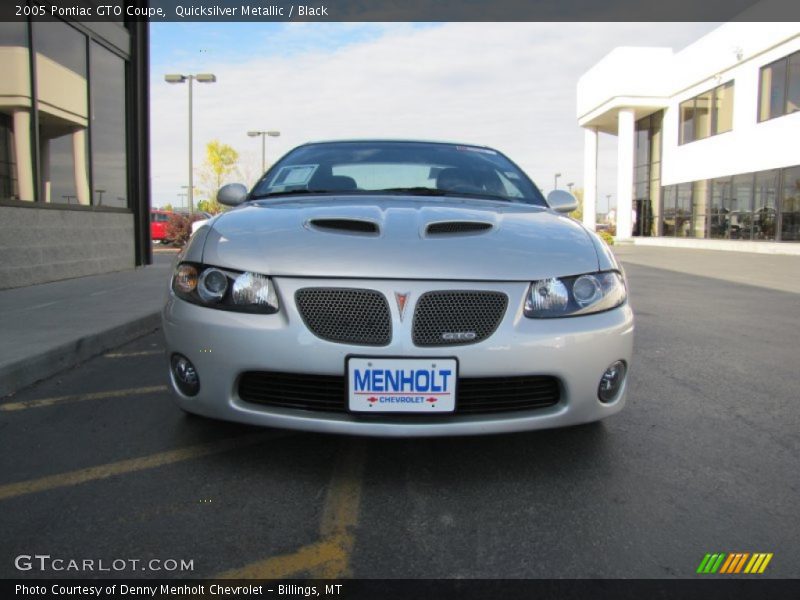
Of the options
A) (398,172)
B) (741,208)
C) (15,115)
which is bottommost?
(398,172)

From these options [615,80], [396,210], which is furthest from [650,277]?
[615,80]

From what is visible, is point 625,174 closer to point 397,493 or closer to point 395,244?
point 395,244

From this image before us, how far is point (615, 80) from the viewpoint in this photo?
3022 centimetres

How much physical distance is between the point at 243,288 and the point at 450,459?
1.10 metres

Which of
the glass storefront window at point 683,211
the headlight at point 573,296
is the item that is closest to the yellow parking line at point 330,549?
the headlight at point 573,296

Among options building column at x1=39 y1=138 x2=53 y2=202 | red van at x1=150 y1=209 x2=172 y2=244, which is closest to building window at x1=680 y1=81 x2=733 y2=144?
red van at x1=150 y1=209 x2=172 y2=244

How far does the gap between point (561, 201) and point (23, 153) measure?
691 cm

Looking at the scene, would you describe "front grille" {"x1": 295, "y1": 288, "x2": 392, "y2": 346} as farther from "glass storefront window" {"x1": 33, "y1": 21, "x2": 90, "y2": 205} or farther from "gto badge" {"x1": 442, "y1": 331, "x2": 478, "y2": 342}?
"glass storefront window" {"x1": 33, "y1": 21, "x2": 90, "y2": 205}

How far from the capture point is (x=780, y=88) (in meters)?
20.1

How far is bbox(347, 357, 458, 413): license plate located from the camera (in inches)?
87.4

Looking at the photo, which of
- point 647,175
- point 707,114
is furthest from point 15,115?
point 647,175

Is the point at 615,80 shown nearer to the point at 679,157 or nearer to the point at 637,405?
the point at 679,157

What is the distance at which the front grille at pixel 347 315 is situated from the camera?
2.28 metres

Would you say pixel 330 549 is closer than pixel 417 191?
Yes
